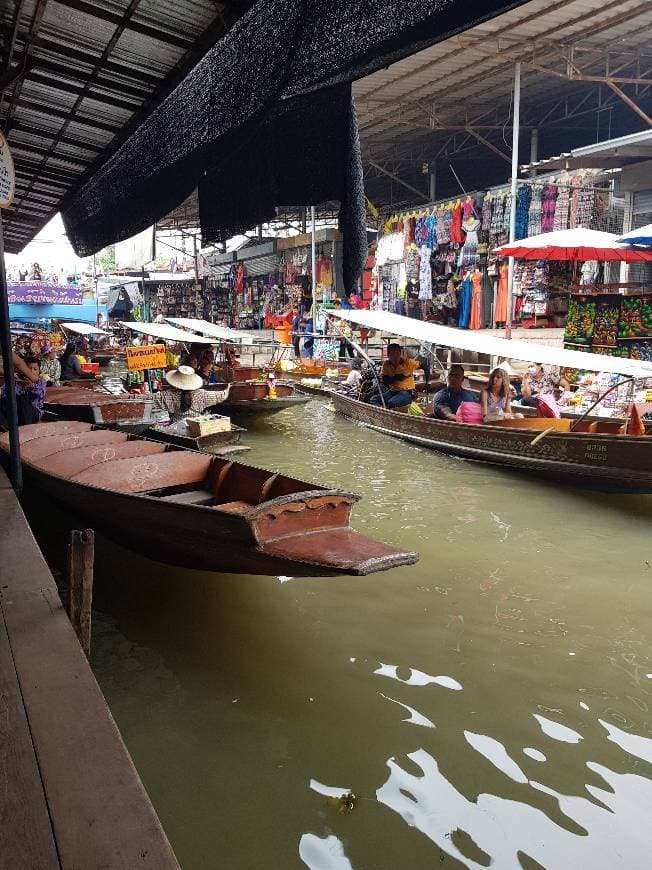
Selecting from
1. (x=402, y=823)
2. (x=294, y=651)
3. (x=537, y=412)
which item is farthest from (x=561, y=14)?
(x=402, y=823)

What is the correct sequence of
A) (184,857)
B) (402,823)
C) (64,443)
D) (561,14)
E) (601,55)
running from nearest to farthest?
1. (184,857)
2. (402,823)
3. (64,443)
4. (561,14)
5. (601,55)

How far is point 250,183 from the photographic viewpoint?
3.93m

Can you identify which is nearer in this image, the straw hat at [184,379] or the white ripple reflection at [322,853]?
the white ripple reflection at [322,853]

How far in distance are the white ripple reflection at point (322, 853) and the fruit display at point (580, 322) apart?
10535 mm

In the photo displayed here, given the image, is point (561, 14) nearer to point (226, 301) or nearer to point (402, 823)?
point (402, 823)

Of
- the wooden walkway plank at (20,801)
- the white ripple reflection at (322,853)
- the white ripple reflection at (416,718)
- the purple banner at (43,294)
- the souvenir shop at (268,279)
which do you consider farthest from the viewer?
the purple banner at (43,294)

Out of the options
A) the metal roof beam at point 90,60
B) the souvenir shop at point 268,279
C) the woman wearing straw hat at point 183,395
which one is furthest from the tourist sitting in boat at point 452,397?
the souvenir shop at point 268,279

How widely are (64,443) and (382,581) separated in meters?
3.60

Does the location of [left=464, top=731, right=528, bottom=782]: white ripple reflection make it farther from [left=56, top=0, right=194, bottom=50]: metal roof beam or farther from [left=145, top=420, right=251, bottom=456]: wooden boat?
[left=145, top=420, right=251, bottom=456]: wooden boat

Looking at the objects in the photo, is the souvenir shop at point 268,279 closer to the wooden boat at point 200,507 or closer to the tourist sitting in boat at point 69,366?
the tourist sitting in boat at point 69,366

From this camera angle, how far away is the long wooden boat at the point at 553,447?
23.0 feet

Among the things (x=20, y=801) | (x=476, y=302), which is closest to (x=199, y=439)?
(x=20, y=801)

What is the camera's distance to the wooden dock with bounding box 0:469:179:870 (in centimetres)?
176

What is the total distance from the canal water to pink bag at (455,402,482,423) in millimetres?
3299
